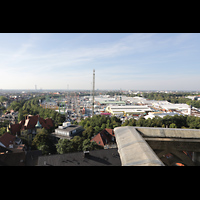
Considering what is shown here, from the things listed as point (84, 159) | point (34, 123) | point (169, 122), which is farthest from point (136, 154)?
point (169, 122)

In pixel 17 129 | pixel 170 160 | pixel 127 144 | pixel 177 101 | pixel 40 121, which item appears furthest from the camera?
pixel 177 101

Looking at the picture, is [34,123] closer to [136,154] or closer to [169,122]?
[169,122]

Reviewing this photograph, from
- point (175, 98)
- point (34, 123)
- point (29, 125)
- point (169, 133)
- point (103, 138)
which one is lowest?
point (103, 138)

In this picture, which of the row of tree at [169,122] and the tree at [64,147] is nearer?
the tree at [64,147]

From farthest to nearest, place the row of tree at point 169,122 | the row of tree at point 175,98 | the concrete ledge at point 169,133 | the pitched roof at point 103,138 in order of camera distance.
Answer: the row of tree at point 175,98
the row of tree at point 169,122
the pitched roof at point 103,138
the concrete ledge at point 169,133

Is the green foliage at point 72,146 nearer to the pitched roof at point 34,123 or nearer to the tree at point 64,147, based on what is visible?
the tree at point 64,147

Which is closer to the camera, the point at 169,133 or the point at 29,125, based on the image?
the point at 169,133

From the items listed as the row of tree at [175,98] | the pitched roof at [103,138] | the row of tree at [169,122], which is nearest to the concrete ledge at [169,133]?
the pitched roof at [103,138]
